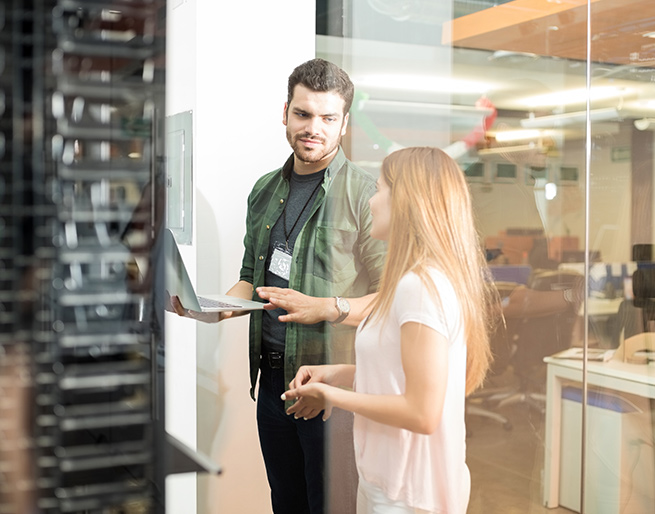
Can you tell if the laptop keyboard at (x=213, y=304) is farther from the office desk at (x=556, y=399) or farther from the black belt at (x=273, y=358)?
the office desk at (x=556, y=399)

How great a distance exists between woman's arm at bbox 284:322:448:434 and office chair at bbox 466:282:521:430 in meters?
0.11

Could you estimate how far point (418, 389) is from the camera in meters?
1.52

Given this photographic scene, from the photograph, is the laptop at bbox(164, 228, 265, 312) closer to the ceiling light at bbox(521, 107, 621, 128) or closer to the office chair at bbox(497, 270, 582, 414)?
the office chair at bbox(497, 270, 582, 414)

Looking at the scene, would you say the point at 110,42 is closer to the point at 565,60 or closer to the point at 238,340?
the point at 238,340

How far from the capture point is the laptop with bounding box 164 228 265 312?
49.6 inches

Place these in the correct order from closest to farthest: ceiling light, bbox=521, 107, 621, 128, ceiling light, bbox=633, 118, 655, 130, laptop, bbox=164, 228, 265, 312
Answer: laptop, bbox=164, 228, 265, 312 → ceiling light, bbox=521, 107, 621, 128 → ceiling light, bbox=633, 118, 655, 130

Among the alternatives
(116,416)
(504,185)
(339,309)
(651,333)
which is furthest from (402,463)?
(116,416)

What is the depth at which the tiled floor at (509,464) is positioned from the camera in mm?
1647

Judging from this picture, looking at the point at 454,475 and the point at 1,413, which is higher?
the point at 1,413

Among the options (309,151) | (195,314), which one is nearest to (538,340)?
(309,151)

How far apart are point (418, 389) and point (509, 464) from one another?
1.31ft

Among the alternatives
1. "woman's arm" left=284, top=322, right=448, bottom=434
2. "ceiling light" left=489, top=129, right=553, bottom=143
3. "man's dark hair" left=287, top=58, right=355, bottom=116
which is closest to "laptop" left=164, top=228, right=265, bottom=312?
"woman's arm" left=284, top=322, right=448, bottom=434

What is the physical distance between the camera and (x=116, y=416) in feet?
1.05

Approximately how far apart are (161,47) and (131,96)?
27 mm
